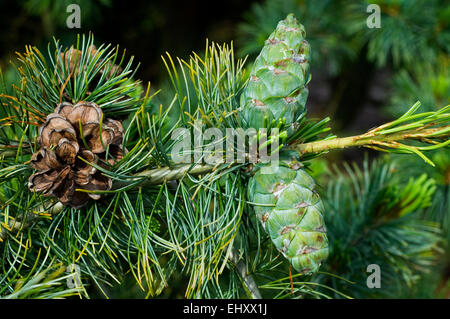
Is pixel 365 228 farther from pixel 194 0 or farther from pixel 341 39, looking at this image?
pixel 194 0

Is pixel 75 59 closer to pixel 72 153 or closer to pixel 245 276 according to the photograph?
pixel 72 153

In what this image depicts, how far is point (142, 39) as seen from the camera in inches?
58.7

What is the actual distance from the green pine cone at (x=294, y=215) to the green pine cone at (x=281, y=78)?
0.13 ft

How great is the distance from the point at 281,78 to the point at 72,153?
162mm

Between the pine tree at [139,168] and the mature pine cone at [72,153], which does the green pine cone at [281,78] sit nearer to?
the pine tree at [139,168]

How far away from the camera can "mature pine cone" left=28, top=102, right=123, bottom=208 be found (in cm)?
32

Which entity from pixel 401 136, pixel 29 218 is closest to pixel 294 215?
pixel 401 136

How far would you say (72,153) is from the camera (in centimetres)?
32

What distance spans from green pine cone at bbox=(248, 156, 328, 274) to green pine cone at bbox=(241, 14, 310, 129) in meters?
0.04

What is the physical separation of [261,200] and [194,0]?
1.19m

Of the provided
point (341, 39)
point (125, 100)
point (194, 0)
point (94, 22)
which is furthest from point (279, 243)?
point (194, 0)

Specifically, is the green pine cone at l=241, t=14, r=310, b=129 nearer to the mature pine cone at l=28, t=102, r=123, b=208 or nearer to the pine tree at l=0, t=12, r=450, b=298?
the pine tree at l=0, t=12, r=450, b=298

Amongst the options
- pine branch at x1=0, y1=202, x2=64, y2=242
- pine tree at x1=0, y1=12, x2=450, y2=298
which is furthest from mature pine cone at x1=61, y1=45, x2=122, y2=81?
pine branch at x1=0, y1=202, x2=64, y2=242

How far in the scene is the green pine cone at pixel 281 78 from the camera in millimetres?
319
